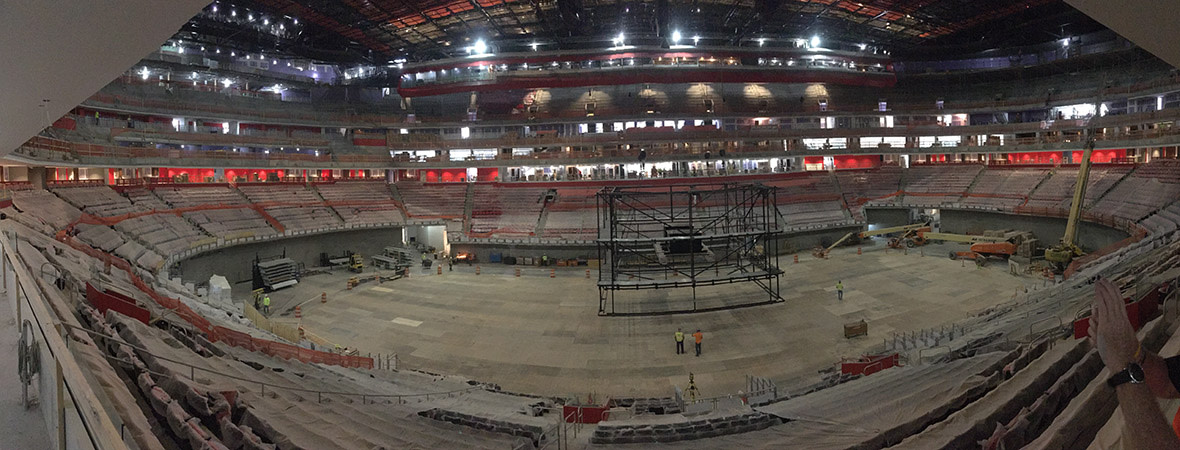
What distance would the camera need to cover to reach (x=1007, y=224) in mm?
36281

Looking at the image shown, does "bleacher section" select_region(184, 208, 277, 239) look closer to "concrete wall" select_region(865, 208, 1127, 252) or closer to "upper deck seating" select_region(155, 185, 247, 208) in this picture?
"upper deck seating" select_region(155, 185, 247, 208)

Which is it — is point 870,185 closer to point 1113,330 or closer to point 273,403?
point 273,403

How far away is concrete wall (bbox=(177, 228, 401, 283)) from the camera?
26.6 m

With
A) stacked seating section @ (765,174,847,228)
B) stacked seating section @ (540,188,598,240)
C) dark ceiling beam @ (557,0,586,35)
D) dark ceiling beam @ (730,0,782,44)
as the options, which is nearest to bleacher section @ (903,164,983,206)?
stacked seating section @ (765,174,847,228)

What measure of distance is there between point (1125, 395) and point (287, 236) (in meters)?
35.9

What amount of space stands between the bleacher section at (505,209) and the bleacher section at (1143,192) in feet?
114

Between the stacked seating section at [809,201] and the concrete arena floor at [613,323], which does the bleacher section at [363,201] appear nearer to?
the concrete arena floor at [613,323]

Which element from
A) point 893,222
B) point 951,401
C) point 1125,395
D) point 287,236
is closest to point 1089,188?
point 893,222

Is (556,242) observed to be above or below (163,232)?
below

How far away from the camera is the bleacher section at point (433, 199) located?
137ft

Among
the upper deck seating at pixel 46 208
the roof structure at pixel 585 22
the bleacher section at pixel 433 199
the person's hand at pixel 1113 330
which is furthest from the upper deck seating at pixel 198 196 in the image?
the person's hand at pixel 1113 330

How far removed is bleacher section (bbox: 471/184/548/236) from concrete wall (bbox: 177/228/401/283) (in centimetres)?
637

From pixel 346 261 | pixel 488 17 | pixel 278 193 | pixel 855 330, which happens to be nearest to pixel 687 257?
pixel 855 330

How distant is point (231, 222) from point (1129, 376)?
3705 cm
